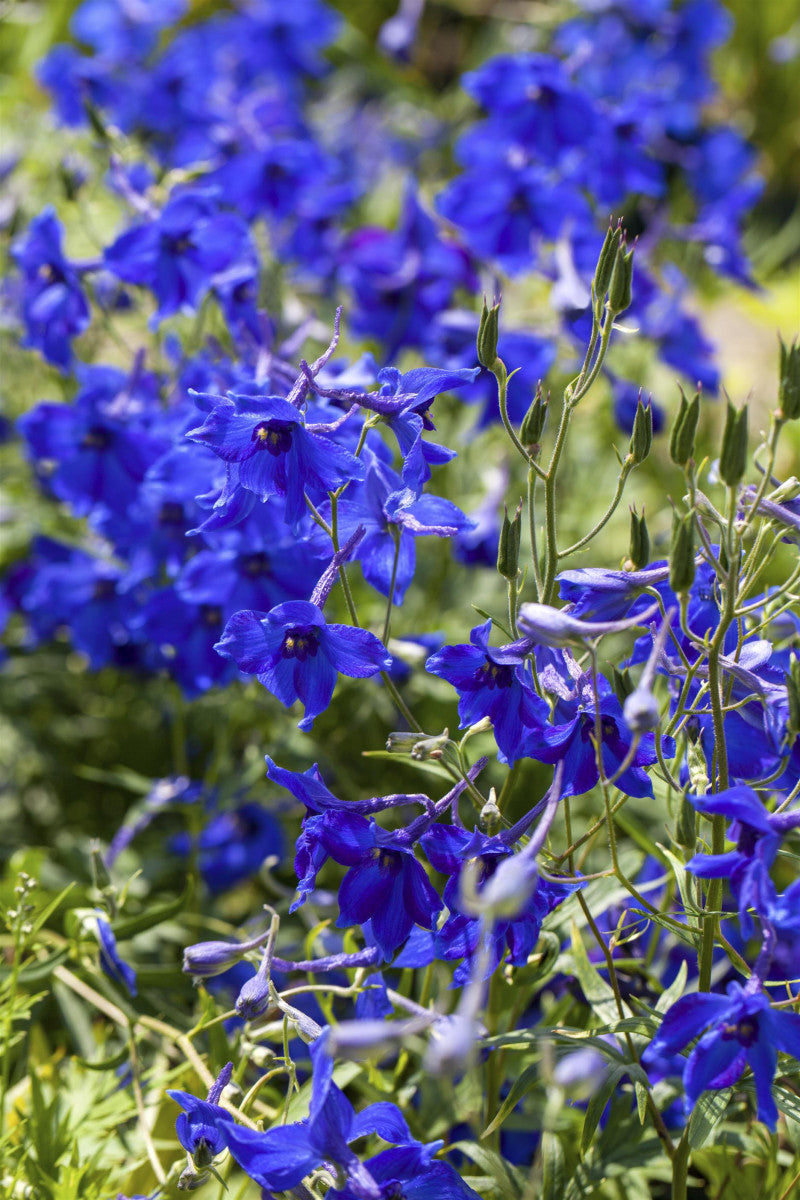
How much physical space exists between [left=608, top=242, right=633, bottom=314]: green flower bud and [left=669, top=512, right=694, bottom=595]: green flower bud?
0.67 ft

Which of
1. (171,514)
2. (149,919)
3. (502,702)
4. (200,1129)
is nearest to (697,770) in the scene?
(502,702)

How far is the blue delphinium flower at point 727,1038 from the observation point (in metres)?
0.79

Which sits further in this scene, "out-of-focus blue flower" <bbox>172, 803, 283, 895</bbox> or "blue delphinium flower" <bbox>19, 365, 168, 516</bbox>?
"out-of-focus blue flower" <bbox>172, 803, 283, 895</bbox>

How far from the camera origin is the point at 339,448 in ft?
3.11

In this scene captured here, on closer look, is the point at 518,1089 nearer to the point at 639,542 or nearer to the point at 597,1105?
the point at 597,1105

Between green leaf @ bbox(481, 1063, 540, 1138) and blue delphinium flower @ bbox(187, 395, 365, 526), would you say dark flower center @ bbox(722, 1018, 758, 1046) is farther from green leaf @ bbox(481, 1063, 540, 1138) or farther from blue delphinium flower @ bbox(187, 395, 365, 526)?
blue delphinium flower @ bbox(187, 395, 365, 526)

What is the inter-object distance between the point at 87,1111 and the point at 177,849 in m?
0.58

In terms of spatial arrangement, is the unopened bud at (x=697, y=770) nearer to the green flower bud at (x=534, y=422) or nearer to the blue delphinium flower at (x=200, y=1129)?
the green flower bud at (x=534, y=422)

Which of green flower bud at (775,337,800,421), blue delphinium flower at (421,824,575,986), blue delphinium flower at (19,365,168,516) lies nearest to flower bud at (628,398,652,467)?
green flower bud at (775,337,800,421)

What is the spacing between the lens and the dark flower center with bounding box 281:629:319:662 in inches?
37.7

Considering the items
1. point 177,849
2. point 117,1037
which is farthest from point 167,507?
point 117,1037

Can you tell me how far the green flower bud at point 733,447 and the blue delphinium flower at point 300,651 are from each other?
0.29 meters

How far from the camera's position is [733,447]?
79 cm

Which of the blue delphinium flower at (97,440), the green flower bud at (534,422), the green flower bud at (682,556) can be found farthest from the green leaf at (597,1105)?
the blue delphinium flower at (97,440)
